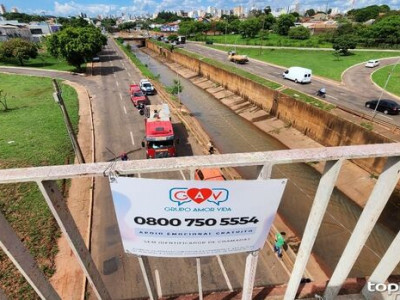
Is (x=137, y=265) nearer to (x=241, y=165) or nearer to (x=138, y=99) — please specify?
(x=241, y=165)

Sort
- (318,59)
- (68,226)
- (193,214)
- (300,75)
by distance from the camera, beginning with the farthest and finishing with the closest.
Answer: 1. (318,59)
2. (300,75)
3. (68,226)
4. (193,214)

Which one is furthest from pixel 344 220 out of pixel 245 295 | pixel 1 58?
pixel 1 58

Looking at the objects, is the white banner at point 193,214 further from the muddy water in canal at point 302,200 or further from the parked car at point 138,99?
the parked car at point 138,99

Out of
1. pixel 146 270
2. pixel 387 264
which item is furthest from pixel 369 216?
pixel 146 270

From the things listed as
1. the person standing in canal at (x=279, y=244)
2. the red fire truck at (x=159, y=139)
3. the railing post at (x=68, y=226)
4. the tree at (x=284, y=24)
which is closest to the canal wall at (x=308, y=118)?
the person standing in canal at (x=279, y=244)

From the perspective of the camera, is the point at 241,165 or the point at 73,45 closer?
the point at 241,165
